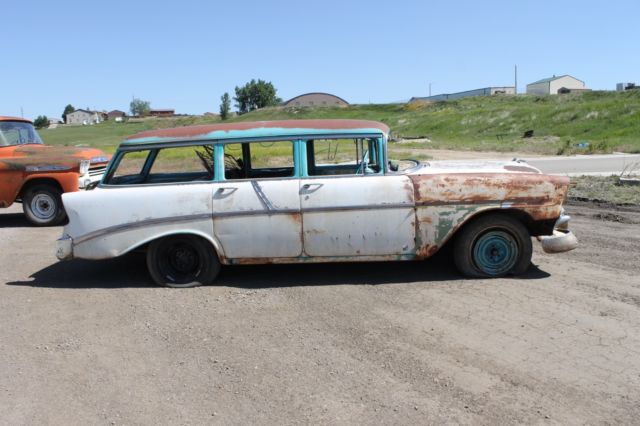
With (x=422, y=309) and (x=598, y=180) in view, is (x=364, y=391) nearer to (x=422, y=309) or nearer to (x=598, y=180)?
(x=422, y=309)

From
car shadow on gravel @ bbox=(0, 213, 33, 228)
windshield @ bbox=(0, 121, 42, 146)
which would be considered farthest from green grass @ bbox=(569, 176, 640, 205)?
windshield @ bbox=(0, 121, 42, 146)

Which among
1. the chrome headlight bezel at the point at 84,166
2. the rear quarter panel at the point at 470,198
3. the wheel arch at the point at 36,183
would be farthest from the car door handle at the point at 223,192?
the wheel arch at the point at 36,183

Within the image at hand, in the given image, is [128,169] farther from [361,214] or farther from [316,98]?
[316,98]

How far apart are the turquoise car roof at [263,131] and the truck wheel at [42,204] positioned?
5.01 meters

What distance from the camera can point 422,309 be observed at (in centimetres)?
496

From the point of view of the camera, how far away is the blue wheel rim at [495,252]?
5.66 metres

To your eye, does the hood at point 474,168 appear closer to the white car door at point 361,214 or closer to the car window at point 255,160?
the white car door at point 361,214

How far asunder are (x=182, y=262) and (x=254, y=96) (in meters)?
Answer: 110

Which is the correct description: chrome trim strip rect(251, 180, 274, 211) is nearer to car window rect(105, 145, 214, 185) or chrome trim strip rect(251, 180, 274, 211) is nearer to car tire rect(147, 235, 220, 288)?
car window rect(105, 145, 214, 185)

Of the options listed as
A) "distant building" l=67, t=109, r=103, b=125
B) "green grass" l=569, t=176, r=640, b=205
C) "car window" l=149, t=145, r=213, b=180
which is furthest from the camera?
"distant building" l=67, t=109, r=103, b=125

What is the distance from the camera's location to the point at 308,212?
218 inches

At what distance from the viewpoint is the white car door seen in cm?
551

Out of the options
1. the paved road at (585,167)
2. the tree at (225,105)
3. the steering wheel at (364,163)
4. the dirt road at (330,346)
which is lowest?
the dirt road at (330,346)

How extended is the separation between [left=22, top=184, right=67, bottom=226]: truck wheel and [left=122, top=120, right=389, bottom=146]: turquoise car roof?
5.01 m
